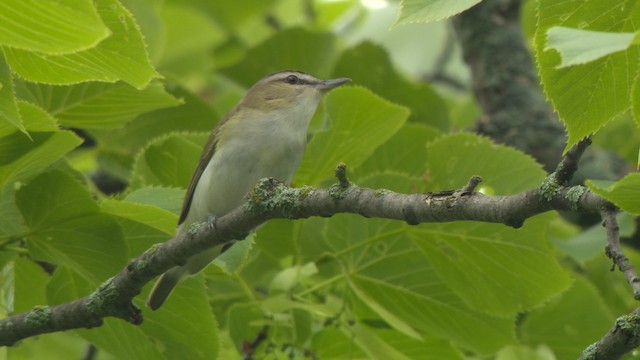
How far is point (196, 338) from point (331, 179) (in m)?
1.05

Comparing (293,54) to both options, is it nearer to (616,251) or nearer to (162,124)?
(162,124)

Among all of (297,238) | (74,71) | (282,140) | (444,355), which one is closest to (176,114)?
(282,140)

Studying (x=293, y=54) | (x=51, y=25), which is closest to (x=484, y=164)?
(x=293, y=54)

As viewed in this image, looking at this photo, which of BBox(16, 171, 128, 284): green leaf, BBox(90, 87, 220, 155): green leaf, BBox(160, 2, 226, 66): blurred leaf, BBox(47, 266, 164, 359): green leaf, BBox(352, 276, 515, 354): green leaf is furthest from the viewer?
BBox(160, 2, 226, 66): blurred leaf

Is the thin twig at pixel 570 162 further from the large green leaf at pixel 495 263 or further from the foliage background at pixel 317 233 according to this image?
the large green leaf at pixel 495 263

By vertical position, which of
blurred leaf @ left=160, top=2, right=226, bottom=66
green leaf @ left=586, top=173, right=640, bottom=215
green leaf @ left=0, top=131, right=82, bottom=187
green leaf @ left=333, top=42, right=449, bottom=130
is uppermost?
blurred leaf @ left=160, top=2, right=226, bottom=66

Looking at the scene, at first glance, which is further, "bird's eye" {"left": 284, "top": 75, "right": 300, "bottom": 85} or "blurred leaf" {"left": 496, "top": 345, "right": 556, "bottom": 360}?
"bird's eye" {"left": 284, "top": 75, "right": 300, "bottom": 85}

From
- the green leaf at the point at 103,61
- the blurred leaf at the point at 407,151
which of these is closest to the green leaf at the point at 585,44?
the green leaf at the point at 103,61

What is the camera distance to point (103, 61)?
2533 mm

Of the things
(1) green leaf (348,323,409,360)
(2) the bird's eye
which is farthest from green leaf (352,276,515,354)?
(2) the bird's eye

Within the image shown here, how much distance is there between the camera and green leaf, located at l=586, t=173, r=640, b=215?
1.98 metres

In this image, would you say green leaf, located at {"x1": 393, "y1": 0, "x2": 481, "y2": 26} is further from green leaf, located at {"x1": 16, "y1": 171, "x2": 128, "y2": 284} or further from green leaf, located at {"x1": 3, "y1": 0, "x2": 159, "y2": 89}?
green leaf, located at {"x1": 16, "y1": 171, "x2": 128, "y2": 284}

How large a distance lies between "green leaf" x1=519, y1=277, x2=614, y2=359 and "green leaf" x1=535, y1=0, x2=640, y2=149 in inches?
104

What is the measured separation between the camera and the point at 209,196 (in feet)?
13.6
